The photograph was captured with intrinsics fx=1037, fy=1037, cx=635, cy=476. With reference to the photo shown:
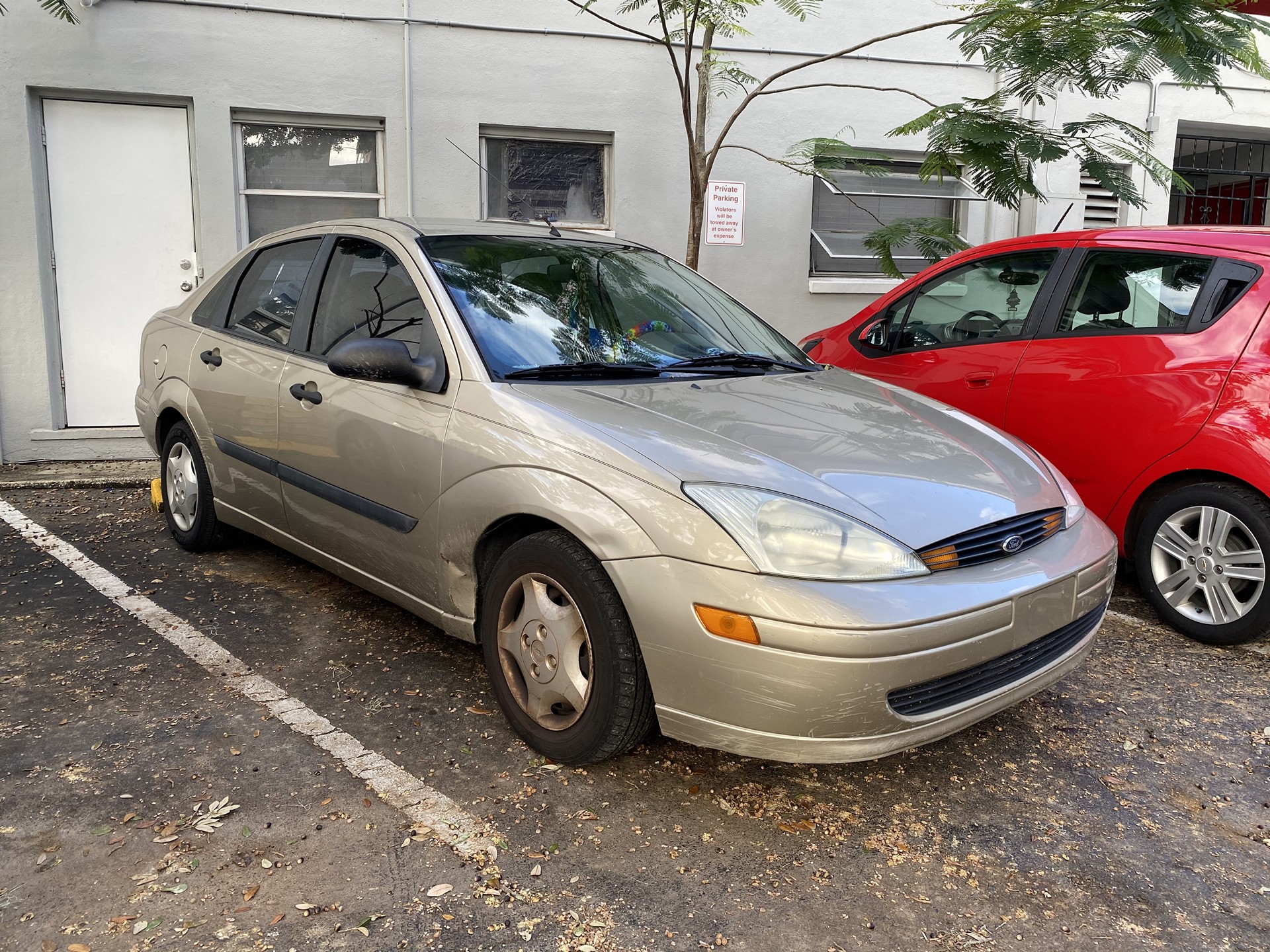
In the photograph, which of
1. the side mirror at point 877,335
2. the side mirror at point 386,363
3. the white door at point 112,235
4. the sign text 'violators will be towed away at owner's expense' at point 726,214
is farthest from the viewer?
the sign text 'violators will be towed away at owner's expense' at point 726,214

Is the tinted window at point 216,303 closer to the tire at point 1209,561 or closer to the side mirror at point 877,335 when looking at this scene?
the side mirror at point 877,335

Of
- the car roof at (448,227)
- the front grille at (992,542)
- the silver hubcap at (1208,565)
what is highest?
the car roof at (448,227)

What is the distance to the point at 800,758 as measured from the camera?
8.45 ft

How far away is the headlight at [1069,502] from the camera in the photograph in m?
3.17

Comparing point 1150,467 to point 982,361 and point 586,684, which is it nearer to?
point 982,361

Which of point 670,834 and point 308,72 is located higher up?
point 308,72

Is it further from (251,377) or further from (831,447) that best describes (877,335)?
(251,377)

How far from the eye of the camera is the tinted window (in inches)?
189

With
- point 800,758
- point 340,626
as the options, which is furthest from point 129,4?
point 800,758

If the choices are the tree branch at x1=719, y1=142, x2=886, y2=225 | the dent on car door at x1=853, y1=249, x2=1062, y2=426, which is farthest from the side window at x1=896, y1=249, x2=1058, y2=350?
the tree branch at x1=719, y1=142, x2=886, y2=225

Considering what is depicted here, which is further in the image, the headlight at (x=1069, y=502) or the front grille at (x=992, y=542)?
the headlight at (x=1069, y=502)

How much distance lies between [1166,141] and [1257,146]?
2.14 meters

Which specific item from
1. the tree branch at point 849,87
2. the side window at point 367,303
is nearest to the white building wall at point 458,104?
the tree branch at point 849,87

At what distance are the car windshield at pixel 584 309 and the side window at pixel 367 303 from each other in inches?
6.0
